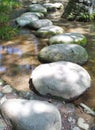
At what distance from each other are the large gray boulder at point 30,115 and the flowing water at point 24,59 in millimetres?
912

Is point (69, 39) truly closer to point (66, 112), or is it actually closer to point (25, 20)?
point (25, 20)

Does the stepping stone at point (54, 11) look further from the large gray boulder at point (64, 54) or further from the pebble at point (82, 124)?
the pebble at point (82, 124)

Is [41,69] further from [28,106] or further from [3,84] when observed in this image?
[28,106]

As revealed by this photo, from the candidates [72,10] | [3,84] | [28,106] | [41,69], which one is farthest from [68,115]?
[72,10]

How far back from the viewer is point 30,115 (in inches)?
129

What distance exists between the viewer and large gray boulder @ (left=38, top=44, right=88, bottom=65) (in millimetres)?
5246

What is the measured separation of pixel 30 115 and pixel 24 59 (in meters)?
2.43

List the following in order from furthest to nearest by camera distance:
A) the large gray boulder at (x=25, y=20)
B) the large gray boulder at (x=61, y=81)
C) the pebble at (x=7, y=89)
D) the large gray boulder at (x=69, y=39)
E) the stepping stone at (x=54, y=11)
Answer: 1. the stepping stone at (x=54, y=11)
2. the large gray boulder at (x=25, y=20)
3. the large gray boulder at (x=69, y=39)
4. the pebble at (x=7, y=89)
5. the large gray boulder at (x=61, y=81)

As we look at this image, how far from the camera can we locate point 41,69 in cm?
448

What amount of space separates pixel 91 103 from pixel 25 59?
202 cm

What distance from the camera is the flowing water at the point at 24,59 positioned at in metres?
4.54

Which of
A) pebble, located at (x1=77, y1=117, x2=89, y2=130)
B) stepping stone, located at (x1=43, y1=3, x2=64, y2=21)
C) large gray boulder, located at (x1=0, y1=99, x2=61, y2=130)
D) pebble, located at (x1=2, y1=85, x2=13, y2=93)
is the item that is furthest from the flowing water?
stepping stone, located at (x1=43, y1=3, x2=64, y2=21)

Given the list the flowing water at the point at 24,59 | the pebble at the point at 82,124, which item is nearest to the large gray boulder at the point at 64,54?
the flowing water at the point at 24,59

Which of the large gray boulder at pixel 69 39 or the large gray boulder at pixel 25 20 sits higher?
the large gray boulder at pixel 69 39
